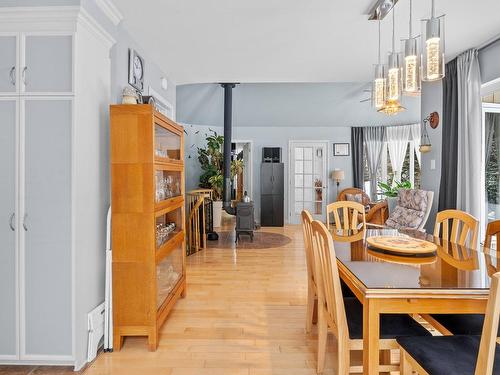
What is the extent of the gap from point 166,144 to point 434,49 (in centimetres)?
201

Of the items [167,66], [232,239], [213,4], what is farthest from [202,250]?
[213,4]

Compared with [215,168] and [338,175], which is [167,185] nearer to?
[215,168]

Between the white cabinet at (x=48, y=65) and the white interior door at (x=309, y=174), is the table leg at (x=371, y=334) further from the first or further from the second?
the white interior door at (x=309, y=174)

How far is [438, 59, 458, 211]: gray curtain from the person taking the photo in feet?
→ 12.3

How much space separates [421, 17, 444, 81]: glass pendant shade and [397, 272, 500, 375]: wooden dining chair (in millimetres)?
1340

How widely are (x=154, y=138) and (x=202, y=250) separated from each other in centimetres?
317

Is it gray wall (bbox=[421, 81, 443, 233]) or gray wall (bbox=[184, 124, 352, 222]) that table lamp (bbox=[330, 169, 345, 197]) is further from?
gray wall (bbox=[421, 81, 443, 233])

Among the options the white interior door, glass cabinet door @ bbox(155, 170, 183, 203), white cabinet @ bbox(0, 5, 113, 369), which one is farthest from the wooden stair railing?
the white interior door

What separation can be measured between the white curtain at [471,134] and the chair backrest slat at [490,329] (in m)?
3.00

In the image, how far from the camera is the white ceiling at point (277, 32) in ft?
8.40

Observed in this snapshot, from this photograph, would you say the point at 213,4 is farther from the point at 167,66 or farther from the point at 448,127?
the point at 448,127

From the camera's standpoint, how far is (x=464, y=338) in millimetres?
1403

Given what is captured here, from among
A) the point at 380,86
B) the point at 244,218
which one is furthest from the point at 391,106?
the point at 244,218

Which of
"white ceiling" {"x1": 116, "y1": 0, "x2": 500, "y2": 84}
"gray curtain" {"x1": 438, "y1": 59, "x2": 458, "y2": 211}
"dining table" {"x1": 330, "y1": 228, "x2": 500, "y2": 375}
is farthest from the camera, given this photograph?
"gray curtain" {"x1": 438, "y1": 59, "x2": 458, "y2": 211}
